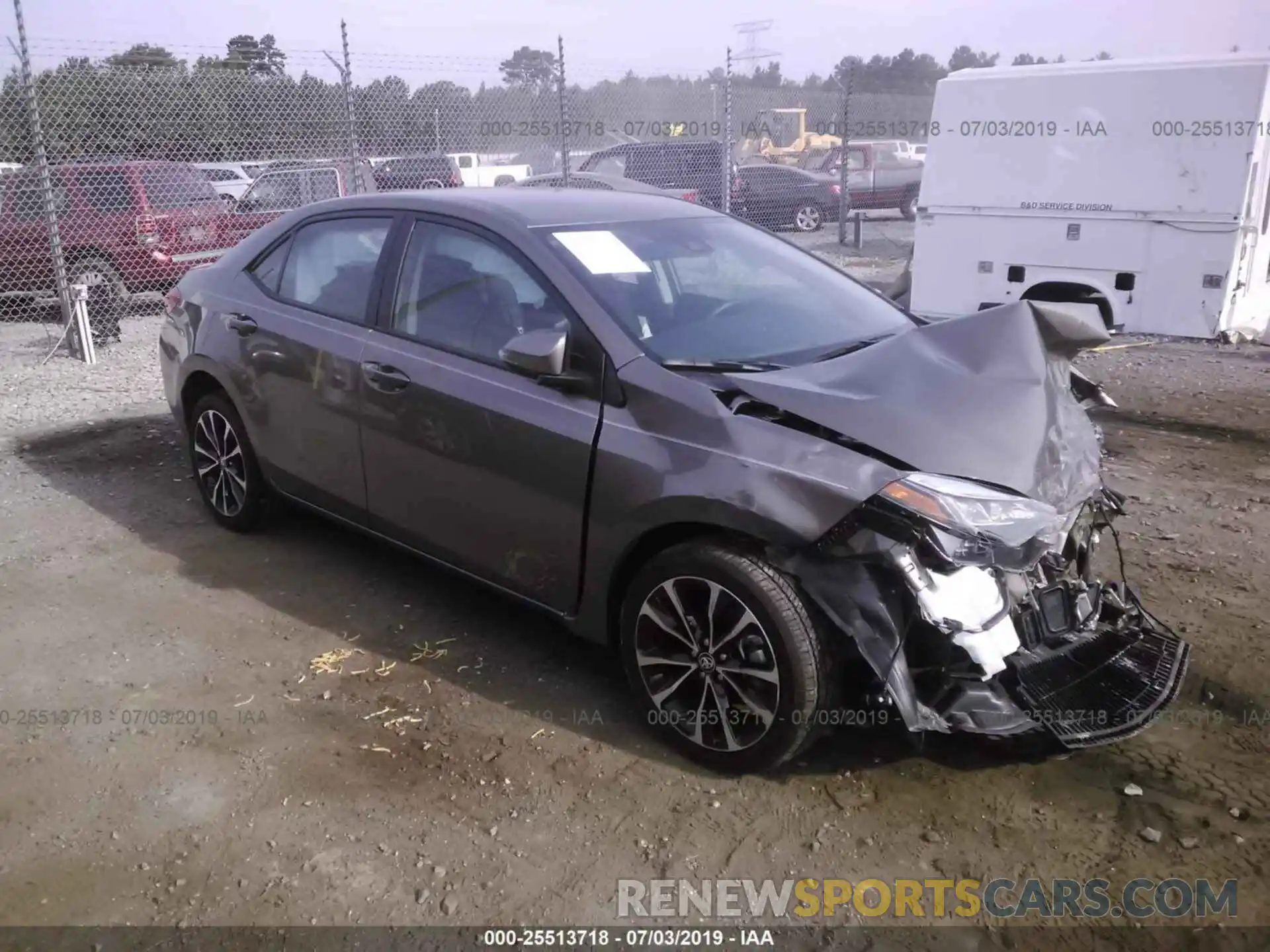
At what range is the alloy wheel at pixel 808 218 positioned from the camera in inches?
843

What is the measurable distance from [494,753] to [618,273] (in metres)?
1.75

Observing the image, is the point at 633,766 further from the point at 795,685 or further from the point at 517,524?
the point at 517,524

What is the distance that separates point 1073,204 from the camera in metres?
8.81

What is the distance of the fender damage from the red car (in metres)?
9.26

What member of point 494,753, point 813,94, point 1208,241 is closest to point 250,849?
point 494,753

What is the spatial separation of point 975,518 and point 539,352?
148 cm

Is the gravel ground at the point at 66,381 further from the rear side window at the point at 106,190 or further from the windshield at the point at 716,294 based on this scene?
the windshield at the point at 716,294

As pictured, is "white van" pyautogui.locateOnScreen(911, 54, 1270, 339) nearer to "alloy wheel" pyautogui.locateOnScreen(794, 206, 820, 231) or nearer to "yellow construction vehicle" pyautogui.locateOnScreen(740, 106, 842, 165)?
"alloy wheel" pyautogui.locateOnScreen(794, 206, 820, 231)

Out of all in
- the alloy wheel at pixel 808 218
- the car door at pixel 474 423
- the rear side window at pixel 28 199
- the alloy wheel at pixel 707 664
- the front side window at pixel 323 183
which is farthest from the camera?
the alloy wheel at pixel 808 218

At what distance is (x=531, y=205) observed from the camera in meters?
4.20

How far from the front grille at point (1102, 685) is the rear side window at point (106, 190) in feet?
37.1

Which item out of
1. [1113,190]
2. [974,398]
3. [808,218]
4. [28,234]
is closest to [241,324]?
[974,398]

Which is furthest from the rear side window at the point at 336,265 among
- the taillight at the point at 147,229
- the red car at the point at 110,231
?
the taillight at the point at 147,229

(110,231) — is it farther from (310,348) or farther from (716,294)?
(716,294)
